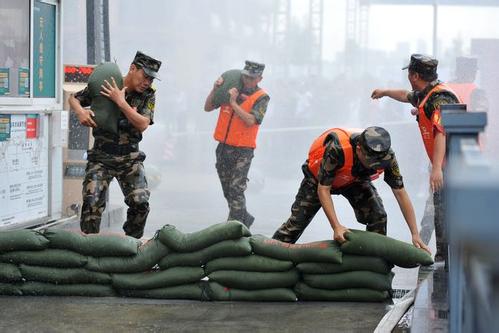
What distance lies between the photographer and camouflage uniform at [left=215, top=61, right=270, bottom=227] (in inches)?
386

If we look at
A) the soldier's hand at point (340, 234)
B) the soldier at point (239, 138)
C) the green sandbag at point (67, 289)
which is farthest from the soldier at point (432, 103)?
the soldier at point (239, 138)

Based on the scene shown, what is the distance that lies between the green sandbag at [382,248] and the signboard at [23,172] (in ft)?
10.5

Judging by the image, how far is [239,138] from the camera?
988cm

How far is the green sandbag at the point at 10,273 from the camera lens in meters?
6.40

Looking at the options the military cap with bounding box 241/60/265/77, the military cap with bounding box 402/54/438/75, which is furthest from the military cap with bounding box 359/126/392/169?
the military cap with bounding box 241/60/265/77

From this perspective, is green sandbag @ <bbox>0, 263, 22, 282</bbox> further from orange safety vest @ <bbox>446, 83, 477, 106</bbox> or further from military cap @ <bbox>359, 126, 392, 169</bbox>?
orange safety vest @ <bbox>446, 83, 477, 106</bbox>

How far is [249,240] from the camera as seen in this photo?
6.34m

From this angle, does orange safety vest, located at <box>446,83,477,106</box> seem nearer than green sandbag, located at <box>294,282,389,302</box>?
No

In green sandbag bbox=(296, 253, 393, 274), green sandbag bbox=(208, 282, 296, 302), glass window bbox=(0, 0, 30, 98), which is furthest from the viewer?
glass window bbox=(0, 0, 30, 98)

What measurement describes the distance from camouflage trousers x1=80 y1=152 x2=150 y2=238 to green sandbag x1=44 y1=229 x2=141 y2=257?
620mm

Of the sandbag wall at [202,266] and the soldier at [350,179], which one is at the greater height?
the soldier at [350,179]

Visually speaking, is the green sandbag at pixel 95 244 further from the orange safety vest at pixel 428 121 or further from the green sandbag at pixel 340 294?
the orange safety vest at pixel 428 121

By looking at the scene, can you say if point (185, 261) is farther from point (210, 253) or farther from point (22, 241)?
point (22, 241)

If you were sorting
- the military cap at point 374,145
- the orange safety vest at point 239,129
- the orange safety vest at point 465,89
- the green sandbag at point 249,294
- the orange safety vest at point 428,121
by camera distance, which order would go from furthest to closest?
the orange safety vest at point 465,89, the orange safety vest at point 239,129, the orange safety vest at point 428,121, the green sandbag at point 249,294, the military cap at point 374,145
